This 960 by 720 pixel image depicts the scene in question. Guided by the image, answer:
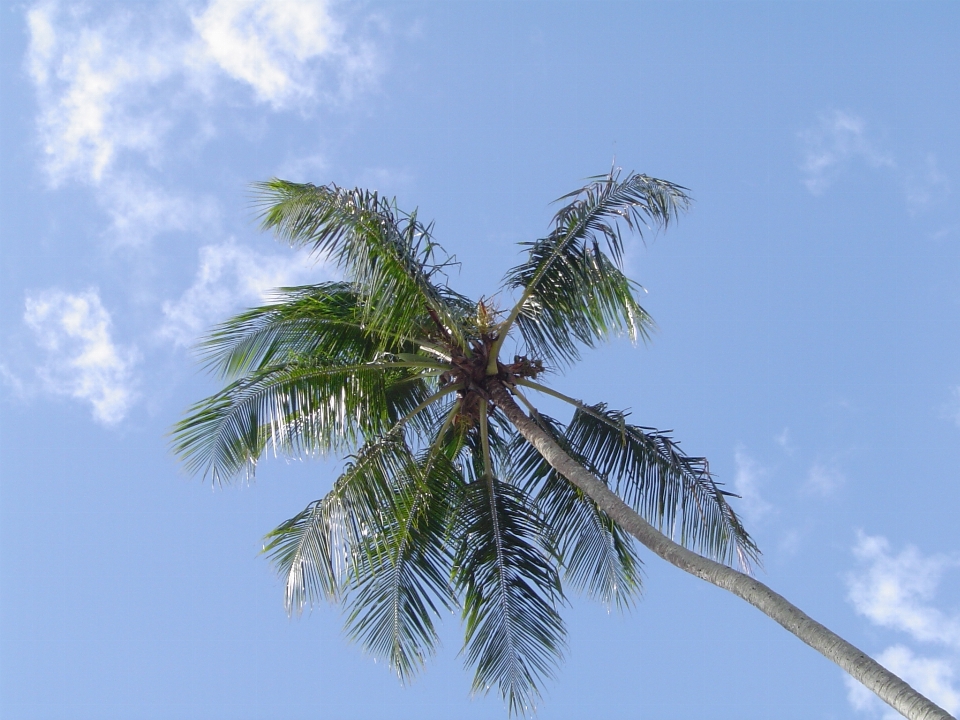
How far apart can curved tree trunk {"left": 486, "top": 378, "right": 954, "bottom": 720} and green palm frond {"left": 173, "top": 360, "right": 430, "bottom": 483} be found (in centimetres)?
176

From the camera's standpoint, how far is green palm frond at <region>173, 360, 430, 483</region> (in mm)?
9938

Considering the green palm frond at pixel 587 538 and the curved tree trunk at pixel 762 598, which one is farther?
the green palm frond at pixel 587 538

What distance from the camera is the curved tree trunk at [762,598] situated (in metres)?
5.28

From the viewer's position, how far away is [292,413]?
10.2m

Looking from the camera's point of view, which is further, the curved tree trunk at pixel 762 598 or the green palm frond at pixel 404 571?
the green palm frond at pixel 404 571

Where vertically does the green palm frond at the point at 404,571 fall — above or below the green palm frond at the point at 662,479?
below

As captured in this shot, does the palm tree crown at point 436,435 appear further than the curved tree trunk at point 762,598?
Yes

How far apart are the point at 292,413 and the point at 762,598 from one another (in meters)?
5.33

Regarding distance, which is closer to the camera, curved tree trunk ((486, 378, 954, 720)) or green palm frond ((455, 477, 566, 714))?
curved tree trunk ((486, 378, 954, 720))

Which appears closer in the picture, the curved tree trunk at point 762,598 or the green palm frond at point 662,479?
the curved tree trunk at point 762,598

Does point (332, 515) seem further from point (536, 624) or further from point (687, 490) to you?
point (687, 490)

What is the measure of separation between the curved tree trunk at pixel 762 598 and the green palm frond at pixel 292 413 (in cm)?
176

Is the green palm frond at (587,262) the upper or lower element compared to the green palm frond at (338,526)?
upper

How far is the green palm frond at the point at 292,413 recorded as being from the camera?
9.94 meters
